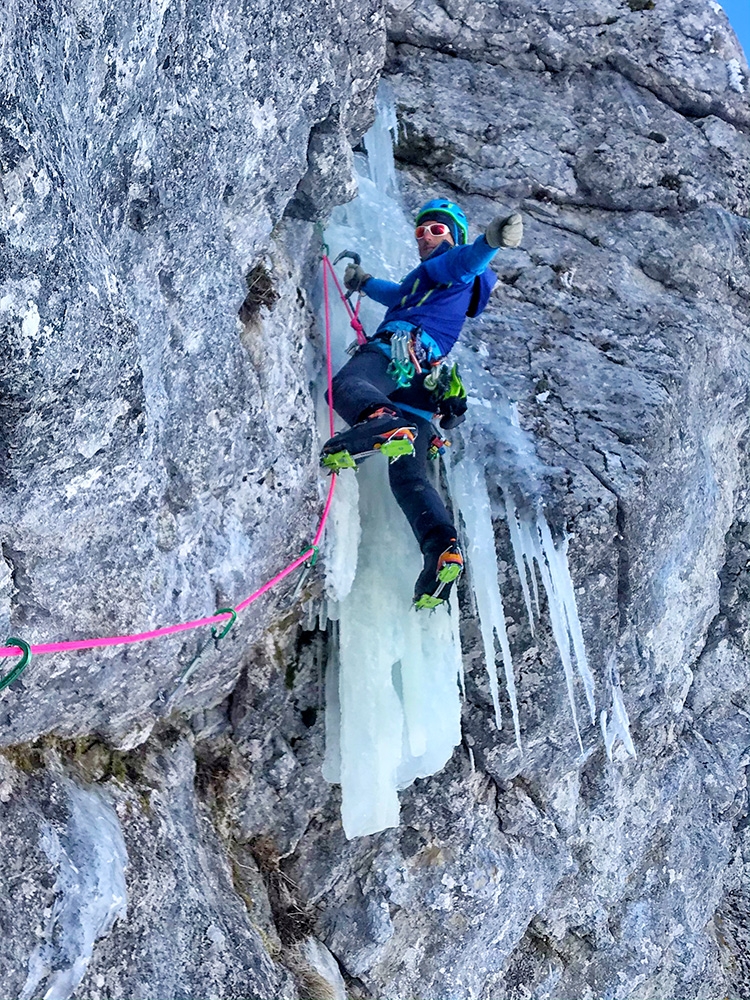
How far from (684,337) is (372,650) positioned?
3.77 metres

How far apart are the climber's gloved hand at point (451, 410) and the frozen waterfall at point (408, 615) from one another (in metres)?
0.37

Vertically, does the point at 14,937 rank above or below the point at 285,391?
below

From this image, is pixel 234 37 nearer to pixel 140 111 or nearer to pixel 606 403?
pixel 140 111

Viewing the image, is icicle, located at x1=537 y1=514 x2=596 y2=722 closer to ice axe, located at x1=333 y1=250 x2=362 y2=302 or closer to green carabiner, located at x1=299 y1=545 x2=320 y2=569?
green carabiner, located at x1=299 y1=545 x2=320 y2=569

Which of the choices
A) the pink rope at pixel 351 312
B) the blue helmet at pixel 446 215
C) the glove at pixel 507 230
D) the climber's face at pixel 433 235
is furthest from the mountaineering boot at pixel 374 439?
the blue helmet at pixel 446 215

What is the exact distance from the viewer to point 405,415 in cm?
608

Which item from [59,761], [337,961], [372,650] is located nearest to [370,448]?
[372,650]

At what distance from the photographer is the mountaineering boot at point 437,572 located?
5445 millimetres

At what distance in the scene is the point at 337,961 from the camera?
607cm

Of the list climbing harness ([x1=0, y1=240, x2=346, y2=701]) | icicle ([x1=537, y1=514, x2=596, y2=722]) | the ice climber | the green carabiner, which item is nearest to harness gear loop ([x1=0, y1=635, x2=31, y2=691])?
climbing harness ([x1=0, y1=240, x2=346, y2=701])

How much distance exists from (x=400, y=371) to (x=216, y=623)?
6.38 feet

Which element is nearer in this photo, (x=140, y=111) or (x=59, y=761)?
(x=140, y=111)

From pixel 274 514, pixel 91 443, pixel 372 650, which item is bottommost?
pixel 372 650

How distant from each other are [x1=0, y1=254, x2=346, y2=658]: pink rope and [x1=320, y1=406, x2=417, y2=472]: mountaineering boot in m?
0.34
